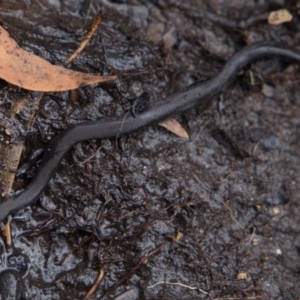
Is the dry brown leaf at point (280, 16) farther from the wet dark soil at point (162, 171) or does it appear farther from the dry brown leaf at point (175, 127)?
the dry brown leaf at point (175, 127)

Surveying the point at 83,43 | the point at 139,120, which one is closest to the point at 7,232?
the point at 139,120

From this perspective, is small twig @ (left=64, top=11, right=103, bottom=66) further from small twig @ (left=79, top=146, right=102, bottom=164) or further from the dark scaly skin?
small twig @ (left=79, top=146, right=102, bottom=164)

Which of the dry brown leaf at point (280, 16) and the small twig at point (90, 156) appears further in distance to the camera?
the dry brown leaf at point (280, 16)

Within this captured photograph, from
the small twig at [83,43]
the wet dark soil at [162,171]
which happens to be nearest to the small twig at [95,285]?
the wet dark soil at [162,171]

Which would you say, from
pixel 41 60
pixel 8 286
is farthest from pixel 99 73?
pixel 8 286

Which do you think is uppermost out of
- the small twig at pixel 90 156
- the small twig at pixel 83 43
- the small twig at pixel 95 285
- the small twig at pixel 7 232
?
the small twig at pixel 83 43

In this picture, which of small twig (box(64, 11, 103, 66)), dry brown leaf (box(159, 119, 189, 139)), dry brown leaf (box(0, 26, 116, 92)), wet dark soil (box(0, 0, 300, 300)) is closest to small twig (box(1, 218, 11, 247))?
wet dark soil (box(0, 0, 300, 300))

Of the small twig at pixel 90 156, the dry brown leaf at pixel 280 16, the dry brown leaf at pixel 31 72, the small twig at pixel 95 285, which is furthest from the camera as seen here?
the dry brown leaf at pixel 280 16

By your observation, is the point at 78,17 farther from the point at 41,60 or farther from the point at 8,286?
the point at 8,286
